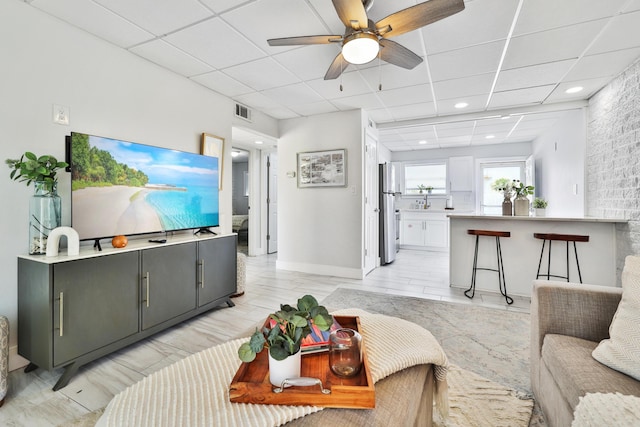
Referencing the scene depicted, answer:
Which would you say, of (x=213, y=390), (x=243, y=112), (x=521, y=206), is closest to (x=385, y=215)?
(x=521, y=206)

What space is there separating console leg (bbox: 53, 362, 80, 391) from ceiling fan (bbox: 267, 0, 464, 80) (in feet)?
8.64

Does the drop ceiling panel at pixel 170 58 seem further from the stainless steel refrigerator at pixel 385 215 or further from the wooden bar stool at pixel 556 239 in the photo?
the wooden bar stool at pixel 556 239

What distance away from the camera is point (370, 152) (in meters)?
4.84

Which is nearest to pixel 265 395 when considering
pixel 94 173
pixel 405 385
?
pixel 405 385

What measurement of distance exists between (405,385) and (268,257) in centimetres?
526

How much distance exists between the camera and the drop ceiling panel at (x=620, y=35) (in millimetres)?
2143

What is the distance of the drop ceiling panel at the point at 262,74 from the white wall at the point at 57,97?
0.71m

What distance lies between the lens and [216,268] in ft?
9.70

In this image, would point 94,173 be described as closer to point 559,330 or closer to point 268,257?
point 559,330

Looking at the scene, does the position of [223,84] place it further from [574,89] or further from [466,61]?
[574,89]

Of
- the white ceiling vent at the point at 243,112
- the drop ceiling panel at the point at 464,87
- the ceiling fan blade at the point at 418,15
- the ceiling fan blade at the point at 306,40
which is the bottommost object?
the ceiling fan blade at the point at 418,15

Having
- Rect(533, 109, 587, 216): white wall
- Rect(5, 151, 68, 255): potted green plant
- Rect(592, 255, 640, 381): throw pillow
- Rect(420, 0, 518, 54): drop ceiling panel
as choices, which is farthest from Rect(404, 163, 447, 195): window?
Rect(5, 151, 68, 255): potted green plant

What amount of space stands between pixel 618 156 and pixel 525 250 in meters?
1.35

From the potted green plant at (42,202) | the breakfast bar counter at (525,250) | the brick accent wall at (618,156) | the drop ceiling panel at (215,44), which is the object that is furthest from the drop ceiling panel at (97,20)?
the brick accent wall at (618,156)
